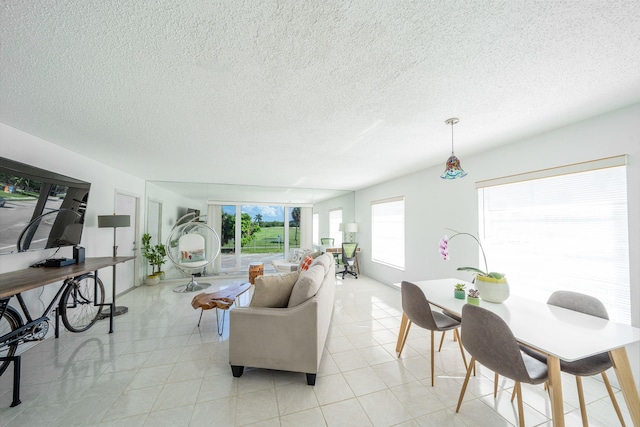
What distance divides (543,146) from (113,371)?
192 inches

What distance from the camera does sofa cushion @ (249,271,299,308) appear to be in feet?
7.47

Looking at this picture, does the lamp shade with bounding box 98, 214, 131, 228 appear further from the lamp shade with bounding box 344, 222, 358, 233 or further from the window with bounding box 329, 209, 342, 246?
the window with bounding box 329, 209, 342, 246

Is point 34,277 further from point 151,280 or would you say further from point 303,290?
point 151,280

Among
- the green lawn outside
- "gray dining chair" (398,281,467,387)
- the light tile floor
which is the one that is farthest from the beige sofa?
the green lawn outside

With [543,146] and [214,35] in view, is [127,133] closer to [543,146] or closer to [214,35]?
[214,35]

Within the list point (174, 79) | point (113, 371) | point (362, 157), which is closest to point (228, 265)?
point (113, 371)

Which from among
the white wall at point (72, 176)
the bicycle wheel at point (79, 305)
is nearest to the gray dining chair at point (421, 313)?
the bicycle wheel at point (79, 305)

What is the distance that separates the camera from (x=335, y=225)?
7.47 m

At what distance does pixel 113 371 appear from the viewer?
219 centimetres

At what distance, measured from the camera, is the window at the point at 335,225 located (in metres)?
7.32

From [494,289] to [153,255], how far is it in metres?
5.97

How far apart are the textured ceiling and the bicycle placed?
163 centimetres

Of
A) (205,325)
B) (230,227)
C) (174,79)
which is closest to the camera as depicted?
(174,79)

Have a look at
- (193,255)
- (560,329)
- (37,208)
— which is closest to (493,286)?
(560,329)
